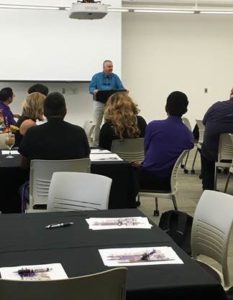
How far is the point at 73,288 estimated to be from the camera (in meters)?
1.63

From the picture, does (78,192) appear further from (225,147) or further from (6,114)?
(6,114)

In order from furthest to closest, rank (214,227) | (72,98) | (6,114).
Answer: (72,98) → (6,114) → (214,227)

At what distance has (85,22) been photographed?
34.3 feet

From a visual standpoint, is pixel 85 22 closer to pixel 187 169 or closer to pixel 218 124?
pixel 187 169

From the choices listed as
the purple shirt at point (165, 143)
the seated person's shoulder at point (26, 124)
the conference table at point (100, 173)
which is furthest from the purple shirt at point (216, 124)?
the seated person's shoulder at point (26, 124)

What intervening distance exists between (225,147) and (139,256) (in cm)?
436

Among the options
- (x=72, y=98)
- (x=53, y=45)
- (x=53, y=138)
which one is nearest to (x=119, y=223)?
(x=53, y=138)

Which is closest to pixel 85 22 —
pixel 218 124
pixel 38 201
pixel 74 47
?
pixel 74 47

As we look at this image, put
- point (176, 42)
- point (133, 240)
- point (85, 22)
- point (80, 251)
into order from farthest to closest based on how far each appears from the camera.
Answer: point (176, 42), point (85, 22), point (133, 240), point (80, 251)

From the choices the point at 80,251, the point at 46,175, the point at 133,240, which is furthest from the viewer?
the point at 46,175

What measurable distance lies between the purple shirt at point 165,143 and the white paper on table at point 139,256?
266 centimetres

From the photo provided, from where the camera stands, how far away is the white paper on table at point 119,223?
8.52ft

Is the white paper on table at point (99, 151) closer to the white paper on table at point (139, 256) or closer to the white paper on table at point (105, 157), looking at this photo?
the white paper on table at point (105, 157)

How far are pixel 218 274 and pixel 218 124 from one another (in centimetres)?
376
